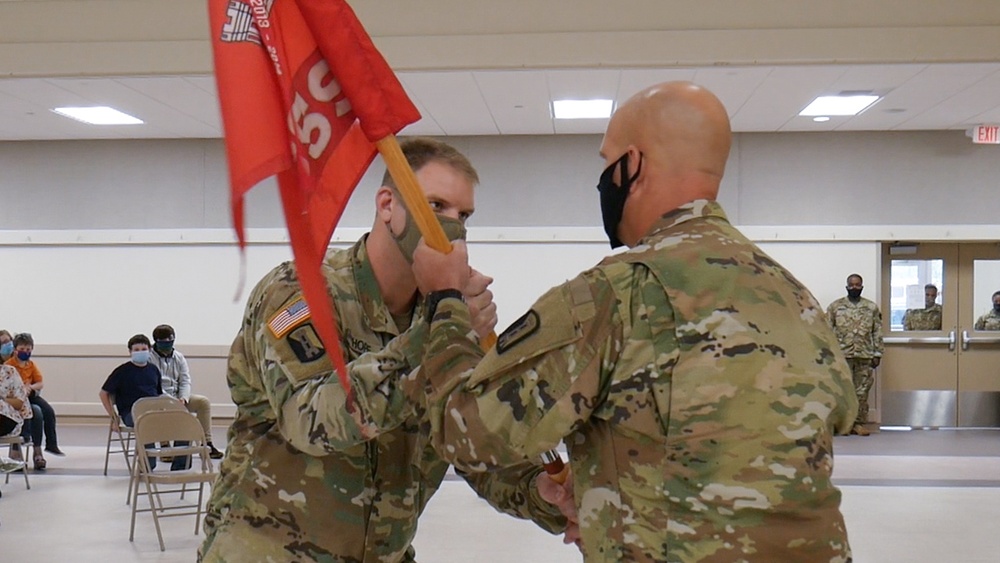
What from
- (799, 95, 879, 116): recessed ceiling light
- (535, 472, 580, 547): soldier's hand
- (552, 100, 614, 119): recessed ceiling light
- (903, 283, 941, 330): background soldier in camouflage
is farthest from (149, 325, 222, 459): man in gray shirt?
(903, 283, 941, 330): background soldier in camouflage

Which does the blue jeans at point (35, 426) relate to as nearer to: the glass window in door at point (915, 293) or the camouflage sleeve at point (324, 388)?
the camouflage sleeve at point (324, 388)

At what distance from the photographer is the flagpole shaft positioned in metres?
1.88

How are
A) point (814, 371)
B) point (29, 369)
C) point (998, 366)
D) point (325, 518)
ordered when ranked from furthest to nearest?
point (998, 366)
point (29, 369)
point (325, 518)
point (814, 371)

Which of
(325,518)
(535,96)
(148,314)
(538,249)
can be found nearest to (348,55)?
(325,518)

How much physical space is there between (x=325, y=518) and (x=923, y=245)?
1348 cm

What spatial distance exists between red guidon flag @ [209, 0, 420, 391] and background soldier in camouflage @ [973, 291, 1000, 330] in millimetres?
13736

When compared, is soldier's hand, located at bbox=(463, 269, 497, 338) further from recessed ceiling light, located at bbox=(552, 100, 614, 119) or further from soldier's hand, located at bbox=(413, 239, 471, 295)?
recessed ceiling light, located at bbox=(552, 100, 614, 119)

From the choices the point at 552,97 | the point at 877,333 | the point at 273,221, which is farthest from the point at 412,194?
the point at 273,221

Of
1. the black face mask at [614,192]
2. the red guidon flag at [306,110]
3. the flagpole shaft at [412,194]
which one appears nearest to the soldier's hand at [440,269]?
the flagpole shaft at [412,194]

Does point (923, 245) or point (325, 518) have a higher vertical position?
point (923, 245)

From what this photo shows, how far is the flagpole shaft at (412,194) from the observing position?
188cm

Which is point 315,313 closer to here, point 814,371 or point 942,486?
point 814,371

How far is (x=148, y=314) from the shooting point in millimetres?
14352

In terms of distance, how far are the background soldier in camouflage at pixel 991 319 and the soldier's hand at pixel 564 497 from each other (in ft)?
44.1
